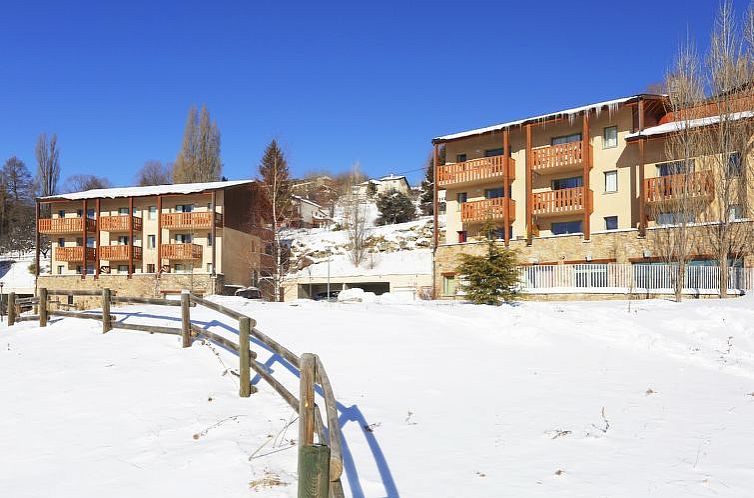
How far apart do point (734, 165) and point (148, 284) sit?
38739mm

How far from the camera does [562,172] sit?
33094 millimetres

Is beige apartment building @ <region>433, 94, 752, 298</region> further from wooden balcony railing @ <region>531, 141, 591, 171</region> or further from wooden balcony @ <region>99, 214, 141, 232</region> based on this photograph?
wooden balcony @ <region>99, 214, 141, 232</region>

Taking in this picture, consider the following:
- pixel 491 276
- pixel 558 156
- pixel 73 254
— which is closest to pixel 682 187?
pixel 558 156

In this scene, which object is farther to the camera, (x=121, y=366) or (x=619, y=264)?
(x=619, y=264)


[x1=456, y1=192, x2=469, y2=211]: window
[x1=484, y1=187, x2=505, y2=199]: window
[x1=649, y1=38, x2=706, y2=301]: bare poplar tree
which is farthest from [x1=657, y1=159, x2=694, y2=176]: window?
[x1=456, y1=192, x2=469, y2=211]: window

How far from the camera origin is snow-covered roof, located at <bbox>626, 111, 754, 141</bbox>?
23.8m

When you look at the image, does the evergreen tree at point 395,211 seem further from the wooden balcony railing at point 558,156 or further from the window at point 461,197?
the wooden balcony railing at point 558,156

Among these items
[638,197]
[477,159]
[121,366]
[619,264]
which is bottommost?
[121,366]

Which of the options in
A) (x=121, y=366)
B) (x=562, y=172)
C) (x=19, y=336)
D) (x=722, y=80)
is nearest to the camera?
(x=121, y=366)

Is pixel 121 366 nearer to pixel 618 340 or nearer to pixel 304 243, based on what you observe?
pixel 618 340

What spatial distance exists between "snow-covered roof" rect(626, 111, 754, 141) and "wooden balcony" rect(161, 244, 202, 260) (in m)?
31.4

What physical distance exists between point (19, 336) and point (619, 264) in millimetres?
22769

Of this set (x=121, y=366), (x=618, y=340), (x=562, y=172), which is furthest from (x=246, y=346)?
(x=562, y=172)

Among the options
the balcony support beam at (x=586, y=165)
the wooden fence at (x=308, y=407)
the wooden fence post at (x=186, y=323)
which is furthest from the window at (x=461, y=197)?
the wooden fence post at (x=186, y=323)
